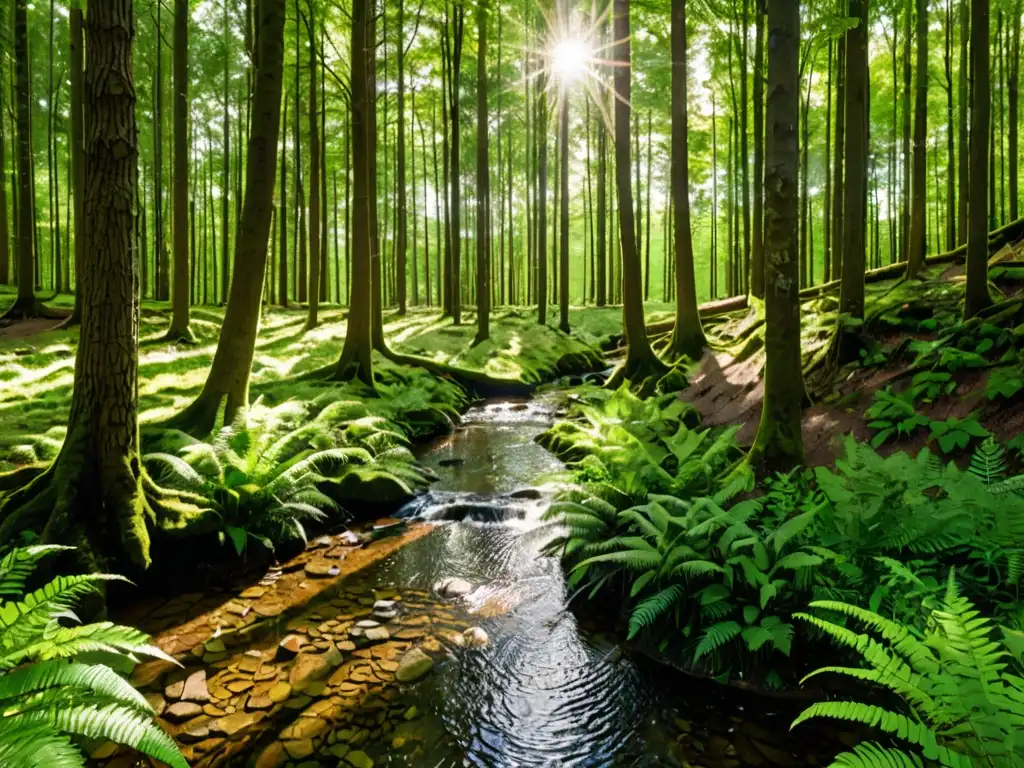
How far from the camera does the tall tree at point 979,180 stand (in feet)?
21.3

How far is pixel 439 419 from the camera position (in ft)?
35.6

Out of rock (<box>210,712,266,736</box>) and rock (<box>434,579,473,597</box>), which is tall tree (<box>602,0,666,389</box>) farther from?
rock (<box>210,712,266,736</box>)

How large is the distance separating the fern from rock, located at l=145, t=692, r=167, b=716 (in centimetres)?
44

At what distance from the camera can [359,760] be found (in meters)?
2.98

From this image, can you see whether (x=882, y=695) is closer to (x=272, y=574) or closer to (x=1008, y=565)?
(x=1008, y=565)

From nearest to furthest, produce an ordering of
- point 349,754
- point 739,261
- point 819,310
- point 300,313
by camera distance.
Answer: point 349,754 → point 819,310 → point 300,313 → point 739,261

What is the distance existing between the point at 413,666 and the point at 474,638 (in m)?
0.57

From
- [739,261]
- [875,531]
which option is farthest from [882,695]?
[739,261]

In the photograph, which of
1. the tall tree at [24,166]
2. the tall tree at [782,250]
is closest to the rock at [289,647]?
the tall tree at [782,250]

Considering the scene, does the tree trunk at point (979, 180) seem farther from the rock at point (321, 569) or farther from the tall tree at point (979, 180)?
the rock at point (321, 569)

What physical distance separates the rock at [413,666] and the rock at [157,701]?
142 centimetres

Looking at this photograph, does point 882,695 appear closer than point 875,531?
Yes

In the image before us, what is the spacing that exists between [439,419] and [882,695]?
8585 mm

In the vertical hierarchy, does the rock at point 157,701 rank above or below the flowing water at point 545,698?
above
